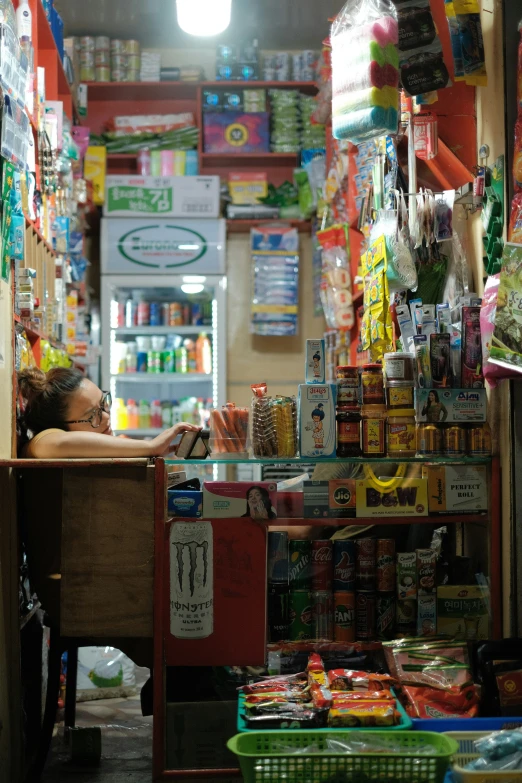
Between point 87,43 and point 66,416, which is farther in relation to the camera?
point 87,43

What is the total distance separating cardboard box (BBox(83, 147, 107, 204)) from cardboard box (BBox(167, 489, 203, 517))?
13.3ft

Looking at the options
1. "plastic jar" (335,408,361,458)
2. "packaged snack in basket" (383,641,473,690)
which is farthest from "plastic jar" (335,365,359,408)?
"packaged snack in basket" (383,641,473,690)

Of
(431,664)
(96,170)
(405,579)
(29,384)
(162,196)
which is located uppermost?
(96,170)

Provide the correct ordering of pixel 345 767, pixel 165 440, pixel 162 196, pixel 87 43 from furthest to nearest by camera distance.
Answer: pixel 87 43 < pixel 162 196 < pixel 165 440 < pixel 345 767

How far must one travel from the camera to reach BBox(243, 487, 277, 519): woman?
3119 millimetres

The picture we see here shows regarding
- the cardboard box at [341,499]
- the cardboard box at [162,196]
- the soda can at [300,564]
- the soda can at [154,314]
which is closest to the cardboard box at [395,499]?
the cardboard box at [341,499]

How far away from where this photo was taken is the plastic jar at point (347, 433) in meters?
3.17

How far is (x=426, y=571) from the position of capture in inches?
125

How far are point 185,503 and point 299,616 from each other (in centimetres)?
56

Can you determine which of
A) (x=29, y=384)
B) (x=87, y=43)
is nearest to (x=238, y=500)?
(x=29, y=384)

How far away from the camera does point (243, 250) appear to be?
7.17 m

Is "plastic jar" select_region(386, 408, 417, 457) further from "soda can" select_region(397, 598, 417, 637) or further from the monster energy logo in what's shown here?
the monster energy logo

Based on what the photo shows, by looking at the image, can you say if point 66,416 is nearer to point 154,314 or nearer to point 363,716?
point 363,716

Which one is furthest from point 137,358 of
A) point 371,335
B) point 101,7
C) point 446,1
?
point 446,1
